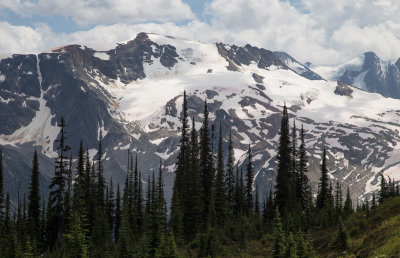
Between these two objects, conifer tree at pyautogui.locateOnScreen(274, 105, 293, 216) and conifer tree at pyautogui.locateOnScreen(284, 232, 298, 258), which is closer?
conifer tree at pyautogui.locateOnScreen(284, 232, 298, 258)

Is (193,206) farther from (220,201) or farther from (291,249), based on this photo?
(291,249)

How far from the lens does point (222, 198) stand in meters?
66.4

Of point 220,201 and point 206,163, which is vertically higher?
point 206,163

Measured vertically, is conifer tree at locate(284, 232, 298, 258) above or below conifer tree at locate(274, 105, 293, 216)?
below

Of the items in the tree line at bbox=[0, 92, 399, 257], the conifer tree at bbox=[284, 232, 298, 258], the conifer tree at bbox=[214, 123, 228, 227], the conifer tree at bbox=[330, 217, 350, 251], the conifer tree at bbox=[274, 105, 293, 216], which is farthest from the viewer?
the conifer tree at bbox=[274, 105, 293, 216]

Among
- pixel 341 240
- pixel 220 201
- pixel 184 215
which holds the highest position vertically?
pixel 220 201

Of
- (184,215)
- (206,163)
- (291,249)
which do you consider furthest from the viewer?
(206,163)

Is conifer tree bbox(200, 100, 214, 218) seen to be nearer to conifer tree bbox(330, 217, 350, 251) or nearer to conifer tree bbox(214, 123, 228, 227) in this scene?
conifer tree bbox(214, 123, 228, 227)

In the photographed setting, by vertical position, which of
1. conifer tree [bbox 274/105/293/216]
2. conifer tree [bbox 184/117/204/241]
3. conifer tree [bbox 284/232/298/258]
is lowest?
conifer tree [bbox 284/232/298/258]

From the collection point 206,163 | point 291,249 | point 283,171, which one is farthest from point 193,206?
point 291,249

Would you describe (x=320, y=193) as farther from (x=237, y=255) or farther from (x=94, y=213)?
(x=237, y=255)

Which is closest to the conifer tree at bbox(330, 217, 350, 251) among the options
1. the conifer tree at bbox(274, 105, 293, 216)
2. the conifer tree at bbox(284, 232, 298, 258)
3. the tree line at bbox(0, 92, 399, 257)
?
the tree line at bbox(0, 92, 399, 257)

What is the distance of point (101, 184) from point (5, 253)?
133 ft

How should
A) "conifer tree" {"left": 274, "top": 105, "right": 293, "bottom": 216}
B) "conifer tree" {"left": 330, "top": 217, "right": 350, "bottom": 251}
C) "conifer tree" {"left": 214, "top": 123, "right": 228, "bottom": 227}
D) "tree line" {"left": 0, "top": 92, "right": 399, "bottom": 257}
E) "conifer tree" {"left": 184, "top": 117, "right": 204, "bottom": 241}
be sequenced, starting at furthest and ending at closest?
1. "conifer tree" {"left": 274, "top": 105, "right": 293, "bottom": 216}
2. "conifer tree" {"left": 214, "top": 123, "right": 228, "bottom": 227}
3. "conifer tree" {"left": 184, "top": 117, "right": 204, "bottom": 241}
4. "tree line" {"left": 0, "top": 92, "right": 399, "bottom": 257}
5. "conifer tree" {"left": 330, "top": 217, "right": 350, "bottom": 251}
